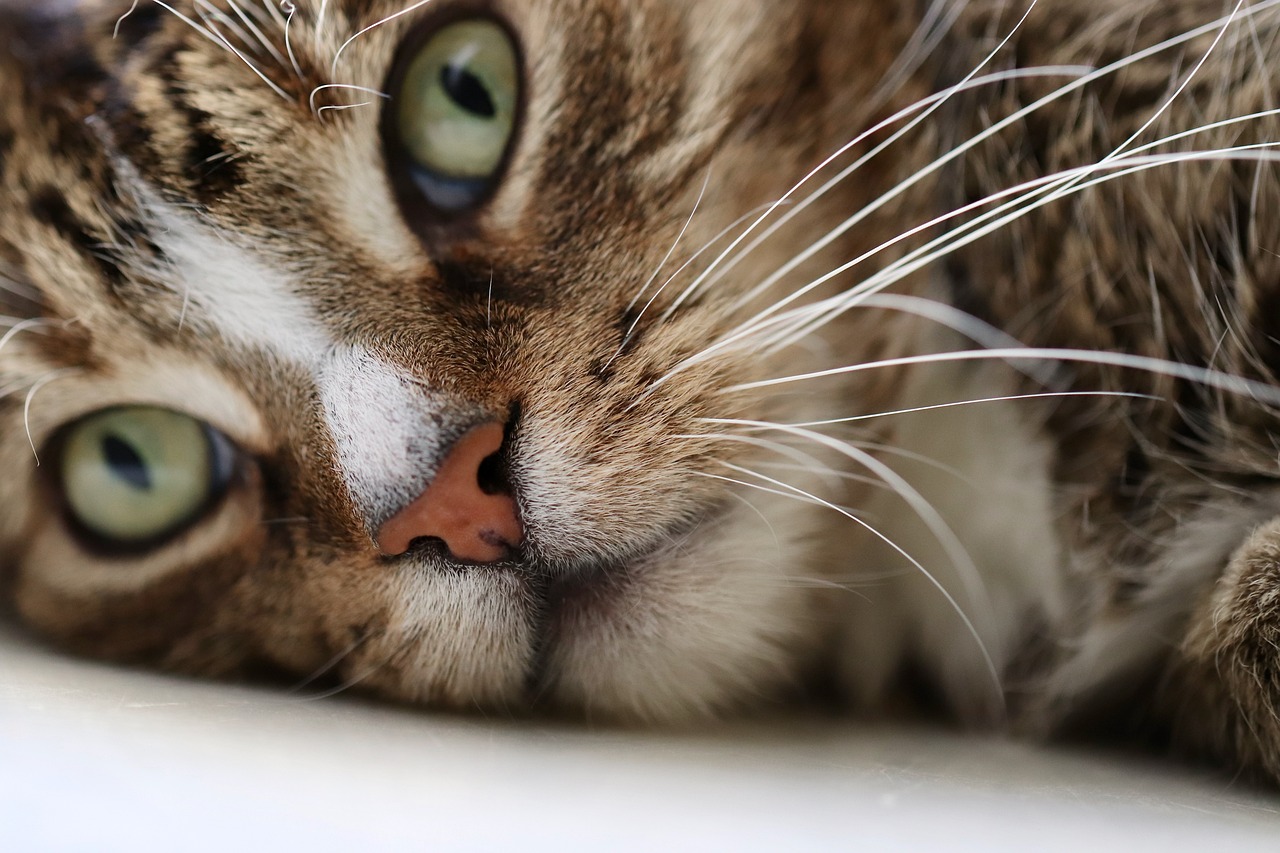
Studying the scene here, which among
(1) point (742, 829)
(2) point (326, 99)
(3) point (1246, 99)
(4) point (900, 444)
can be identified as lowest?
(1) point (742, 829)

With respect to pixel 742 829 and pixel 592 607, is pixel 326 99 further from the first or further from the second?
pixel 742 829

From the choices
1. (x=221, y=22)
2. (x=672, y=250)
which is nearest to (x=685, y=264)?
(x=672, y=250)

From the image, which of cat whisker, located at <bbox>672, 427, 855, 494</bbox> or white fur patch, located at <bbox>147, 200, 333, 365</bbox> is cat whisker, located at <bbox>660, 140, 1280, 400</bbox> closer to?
cat whisker, located at <bbox>672, 427, 855, 494</bbox>

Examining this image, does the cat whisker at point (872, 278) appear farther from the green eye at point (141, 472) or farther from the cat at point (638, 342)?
the green eye at point (141, 472)

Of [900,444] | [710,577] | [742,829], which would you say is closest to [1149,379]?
[900,444]

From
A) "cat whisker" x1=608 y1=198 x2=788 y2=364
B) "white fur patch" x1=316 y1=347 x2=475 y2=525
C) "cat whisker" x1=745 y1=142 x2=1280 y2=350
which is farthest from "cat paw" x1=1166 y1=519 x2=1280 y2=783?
"white fur patch" x1=316 y1=347 x2=475 y2=525

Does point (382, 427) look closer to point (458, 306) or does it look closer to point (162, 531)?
point (458, 306)
